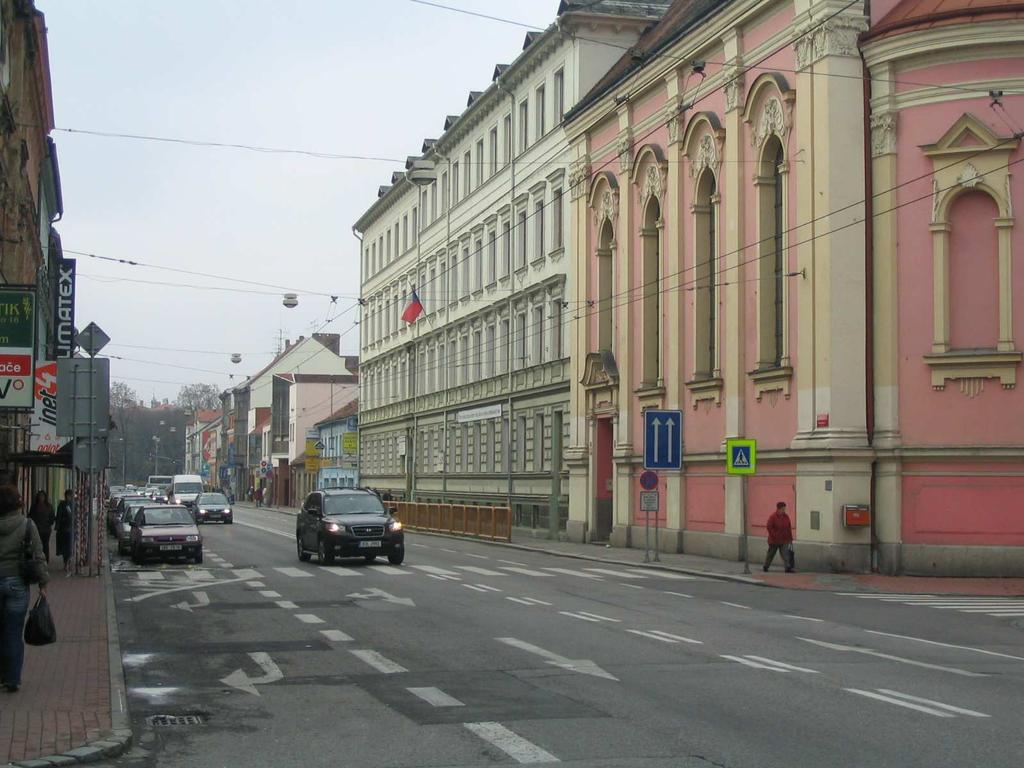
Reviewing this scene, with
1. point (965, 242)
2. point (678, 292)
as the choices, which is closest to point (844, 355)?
point (965, 242)

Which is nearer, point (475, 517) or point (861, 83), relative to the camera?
point (861, 83)

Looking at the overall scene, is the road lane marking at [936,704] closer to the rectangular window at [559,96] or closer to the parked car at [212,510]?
the rectangular window at [559,96]

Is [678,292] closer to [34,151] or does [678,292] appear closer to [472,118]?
[34,151]

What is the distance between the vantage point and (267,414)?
133 m

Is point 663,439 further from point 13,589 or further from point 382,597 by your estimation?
point 13,589

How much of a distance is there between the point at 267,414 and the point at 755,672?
12292 cm

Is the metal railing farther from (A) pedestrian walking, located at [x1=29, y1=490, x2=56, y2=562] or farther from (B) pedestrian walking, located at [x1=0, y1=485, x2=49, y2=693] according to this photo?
(B) pedestrian walking, located at [x1=0, y1=485, x2=49, y2=693]

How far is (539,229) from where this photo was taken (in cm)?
4916

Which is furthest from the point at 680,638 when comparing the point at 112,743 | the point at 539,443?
the point at 539,443

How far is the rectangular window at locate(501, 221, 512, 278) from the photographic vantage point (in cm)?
5256

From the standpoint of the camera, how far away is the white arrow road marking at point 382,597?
20891 mm

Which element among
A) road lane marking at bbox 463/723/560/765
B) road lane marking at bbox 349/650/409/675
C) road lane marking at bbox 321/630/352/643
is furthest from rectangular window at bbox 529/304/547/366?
road lane marking at bbox 463/723/560/765

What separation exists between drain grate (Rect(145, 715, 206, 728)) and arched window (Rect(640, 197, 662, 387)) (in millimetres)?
28939

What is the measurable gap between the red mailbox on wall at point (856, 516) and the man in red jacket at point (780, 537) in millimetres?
1180
